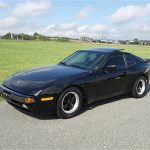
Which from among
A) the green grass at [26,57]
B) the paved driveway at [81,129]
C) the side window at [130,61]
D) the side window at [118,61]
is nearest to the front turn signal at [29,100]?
the paved driveway at [81,129]

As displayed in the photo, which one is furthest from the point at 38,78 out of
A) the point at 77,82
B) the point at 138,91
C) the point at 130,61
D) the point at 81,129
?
the point at 138,91

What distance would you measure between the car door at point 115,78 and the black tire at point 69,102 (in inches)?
24.8

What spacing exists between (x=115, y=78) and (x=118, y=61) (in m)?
0.58

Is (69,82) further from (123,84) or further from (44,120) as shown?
(123,84)

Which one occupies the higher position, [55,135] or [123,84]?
[123,84]

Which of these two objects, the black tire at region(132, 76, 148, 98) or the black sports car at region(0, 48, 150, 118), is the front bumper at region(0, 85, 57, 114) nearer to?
the black sports car at region(0, 48, 150, 118)

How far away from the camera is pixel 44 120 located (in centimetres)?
543

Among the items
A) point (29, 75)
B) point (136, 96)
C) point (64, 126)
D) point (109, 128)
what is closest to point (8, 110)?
point (29, 75)

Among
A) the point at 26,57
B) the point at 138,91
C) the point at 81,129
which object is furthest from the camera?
the point at 26,57

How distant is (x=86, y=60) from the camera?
6.74 m

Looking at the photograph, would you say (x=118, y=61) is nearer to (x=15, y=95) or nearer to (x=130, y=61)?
(x=130, y=61)

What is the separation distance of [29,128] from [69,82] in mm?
1248

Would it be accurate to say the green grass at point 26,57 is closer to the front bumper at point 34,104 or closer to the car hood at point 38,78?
the car hood at point 38,78

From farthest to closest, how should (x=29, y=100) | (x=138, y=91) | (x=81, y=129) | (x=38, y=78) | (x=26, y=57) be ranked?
1. (x=26, y=57)
2. (x=138, y=91)
3. (x=38, y=78)
4. (x=29, y=100)
5. (x=81, y=129)
